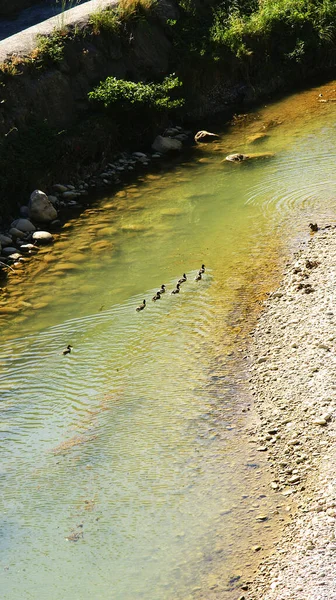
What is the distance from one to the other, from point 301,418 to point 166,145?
41.8 ft

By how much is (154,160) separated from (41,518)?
13.3 metres

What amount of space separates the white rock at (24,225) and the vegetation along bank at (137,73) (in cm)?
64

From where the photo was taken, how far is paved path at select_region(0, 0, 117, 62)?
61.5ft

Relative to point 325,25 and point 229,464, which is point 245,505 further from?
point 325,25

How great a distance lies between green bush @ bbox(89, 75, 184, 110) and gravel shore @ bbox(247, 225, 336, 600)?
8.46m

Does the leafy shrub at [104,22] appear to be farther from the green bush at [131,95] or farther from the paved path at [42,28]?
the green bush at [131,95]

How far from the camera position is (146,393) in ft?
32.1

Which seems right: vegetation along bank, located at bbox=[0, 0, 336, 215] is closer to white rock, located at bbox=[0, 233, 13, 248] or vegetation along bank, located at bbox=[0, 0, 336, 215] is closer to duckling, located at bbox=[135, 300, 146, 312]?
white rock, located at bbox=[0, 233, 13, 248]

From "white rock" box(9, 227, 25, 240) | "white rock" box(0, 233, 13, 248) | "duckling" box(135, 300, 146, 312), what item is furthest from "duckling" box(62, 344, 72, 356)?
"white rock" box(9, 227, 25, 240)

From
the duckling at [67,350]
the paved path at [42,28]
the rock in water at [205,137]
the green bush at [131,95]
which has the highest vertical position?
the paved path at [42,28]

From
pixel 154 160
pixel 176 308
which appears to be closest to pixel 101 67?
pixel 154 160

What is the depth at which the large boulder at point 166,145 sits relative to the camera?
784 inches

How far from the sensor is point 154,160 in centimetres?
1964

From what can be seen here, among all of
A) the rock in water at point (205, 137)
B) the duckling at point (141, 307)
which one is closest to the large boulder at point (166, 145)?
the rock in water at point (205, 137)
